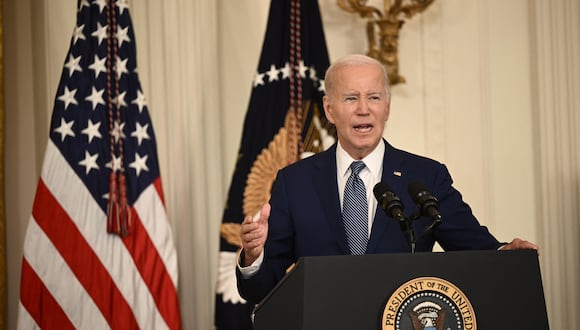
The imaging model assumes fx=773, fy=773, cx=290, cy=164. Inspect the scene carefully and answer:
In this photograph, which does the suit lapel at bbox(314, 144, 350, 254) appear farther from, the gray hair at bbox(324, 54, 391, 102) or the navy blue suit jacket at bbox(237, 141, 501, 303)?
the gray hair at bbox(324, 54, 391, 102)

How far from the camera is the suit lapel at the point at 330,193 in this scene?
2.84m

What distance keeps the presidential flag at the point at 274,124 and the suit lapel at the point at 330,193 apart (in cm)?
131

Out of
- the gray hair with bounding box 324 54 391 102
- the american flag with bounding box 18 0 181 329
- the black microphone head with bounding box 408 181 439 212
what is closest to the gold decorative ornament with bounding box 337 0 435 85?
the american flag with bounding box 18 0 181 329

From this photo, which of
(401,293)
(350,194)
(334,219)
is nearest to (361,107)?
(350,194)

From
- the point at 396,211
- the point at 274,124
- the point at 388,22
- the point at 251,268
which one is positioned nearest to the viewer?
the point at 396,211

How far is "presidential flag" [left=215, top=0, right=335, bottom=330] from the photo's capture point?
436 centimetres

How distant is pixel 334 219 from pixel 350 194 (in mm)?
119

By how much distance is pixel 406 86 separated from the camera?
496 centimetres

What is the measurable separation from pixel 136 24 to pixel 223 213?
A: 1.31 m

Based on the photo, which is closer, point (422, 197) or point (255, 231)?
point (422, 197)

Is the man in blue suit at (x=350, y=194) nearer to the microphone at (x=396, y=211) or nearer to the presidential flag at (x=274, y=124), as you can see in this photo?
the microphone at (x=396, y=211)

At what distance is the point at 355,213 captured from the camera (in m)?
2.87

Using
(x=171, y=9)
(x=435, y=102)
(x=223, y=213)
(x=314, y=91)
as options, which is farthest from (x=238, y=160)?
(x=435, y=102)

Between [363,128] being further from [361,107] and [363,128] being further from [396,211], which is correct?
[396,211]
